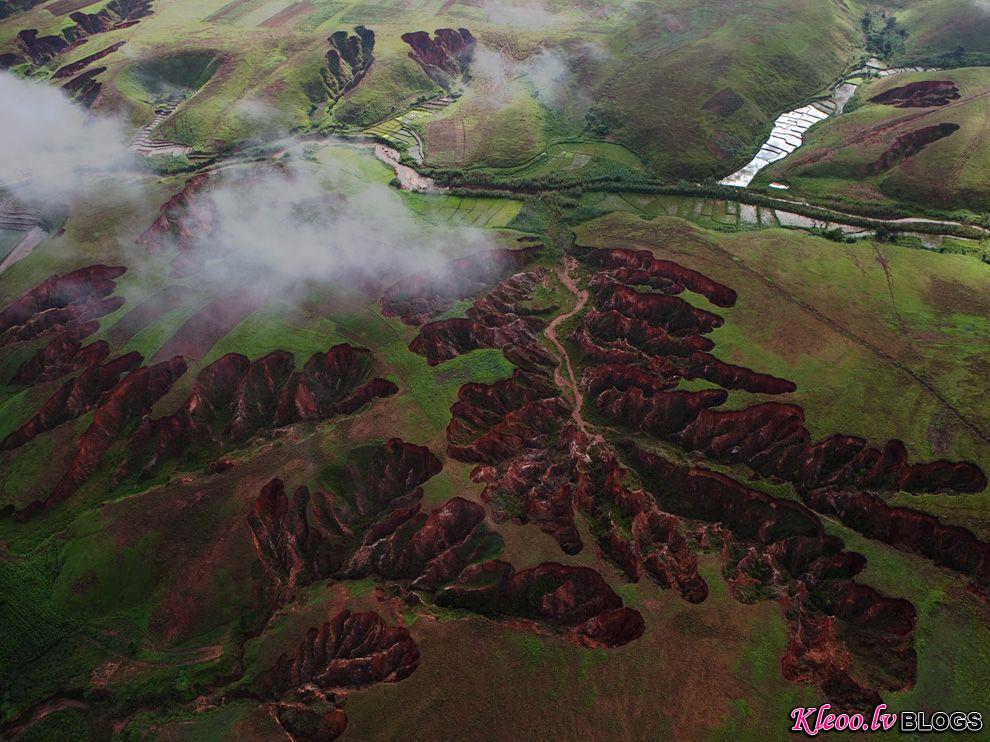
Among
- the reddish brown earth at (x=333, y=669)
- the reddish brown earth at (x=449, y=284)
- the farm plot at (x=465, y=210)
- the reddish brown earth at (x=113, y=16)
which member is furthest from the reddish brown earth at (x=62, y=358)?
the reddish brown earth at (x=113, y=16)

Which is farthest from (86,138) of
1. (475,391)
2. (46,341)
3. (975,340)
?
(975,340)

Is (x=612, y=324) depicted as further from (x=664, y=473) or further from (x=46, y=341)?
(x=46, y=341)

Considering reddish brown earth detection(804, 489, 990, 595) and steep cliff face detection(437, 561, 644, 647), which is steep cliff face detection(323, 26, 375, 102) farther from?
reddish brown earth detection(804, 489, 990, 595)

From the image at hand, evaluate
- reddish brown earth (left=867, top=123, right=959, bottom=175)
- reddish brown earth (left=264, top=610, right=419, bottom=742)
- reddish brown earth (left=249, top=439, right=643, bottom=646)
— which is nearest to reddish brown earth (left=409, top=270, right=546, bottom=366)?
reddish brown earth (left=249, top=439, right=643, bottom=646)

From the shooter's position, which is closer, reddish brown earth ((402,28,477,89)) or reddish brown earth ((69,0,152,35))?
reddish brown earth ((402,28,477,89))

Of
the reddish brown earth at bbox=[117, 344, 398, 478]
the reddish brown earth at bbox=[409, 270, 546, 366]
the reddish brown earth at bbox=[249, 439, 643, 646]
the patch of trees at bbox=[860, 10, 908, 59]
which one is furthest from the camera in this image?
the patch of trees at bbox=[860, 10, 908, 59]
